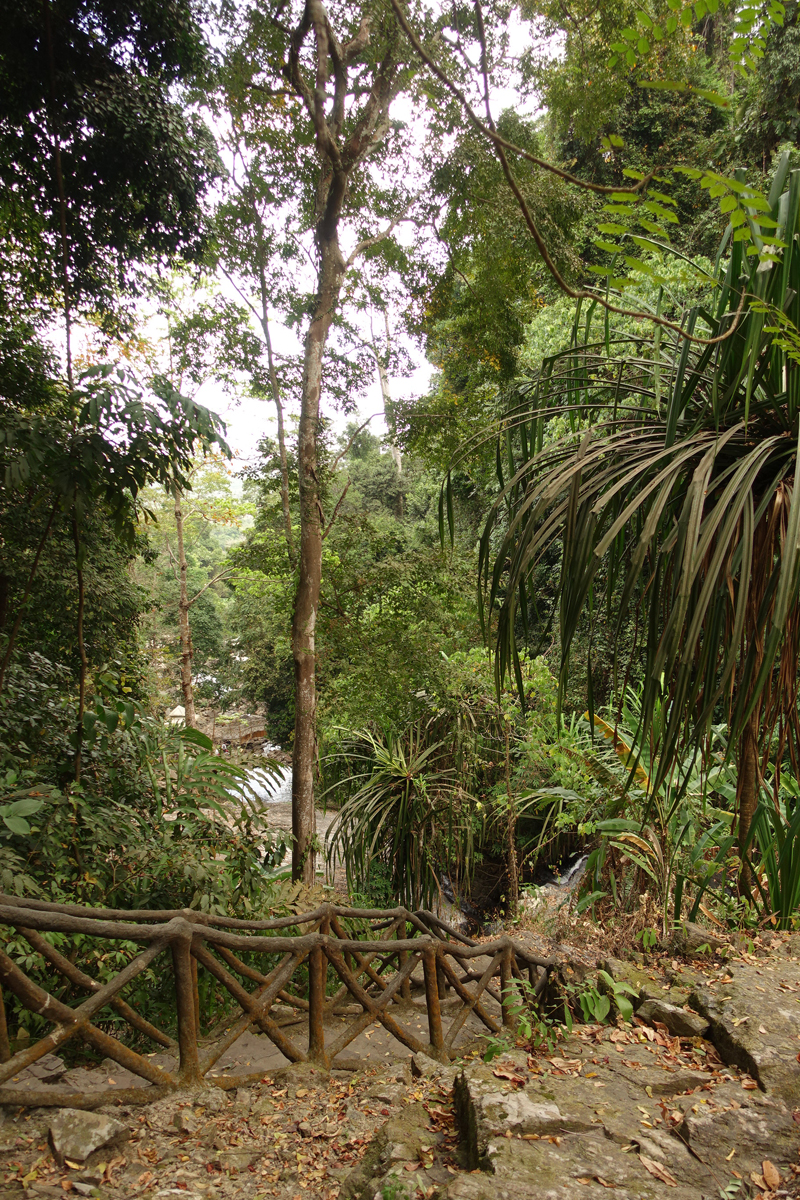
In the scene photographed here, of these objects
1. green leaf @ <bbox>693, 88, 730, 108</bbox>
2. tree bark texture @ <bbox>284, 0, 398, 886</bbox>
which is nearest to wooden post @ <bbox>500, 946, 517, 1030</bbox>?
green leaf @ <bbox>693, 88, 730, 108</bbox>

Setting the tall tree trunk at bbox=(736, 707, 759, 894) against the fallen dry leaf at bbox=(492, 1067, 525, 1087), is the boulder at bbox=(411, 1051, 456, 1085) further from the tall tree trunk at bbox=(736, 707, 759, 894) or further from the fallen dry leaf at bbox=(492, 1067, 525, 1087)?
the tall tree trunk at bbox=(736, 707, 759, 894)

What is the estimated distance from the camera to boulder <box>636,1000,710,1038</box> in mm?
1879

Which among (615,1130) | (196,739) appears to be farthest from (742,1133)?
(196,739)

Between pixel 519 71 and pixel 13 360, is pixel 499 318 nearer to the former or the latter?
pixel 519 71

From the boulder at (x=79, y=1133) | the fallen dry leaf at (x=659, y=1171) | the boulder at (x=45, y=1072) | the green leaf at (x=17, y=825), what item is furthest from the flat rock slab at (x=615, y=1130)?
the green leaf at (x=17, y=825)

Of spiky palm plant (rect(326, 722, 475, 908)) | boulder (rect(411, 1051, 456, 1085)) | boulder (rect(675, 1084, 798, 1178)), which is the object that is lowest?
spiky palm plant (rect(326, 722, 475, 908))

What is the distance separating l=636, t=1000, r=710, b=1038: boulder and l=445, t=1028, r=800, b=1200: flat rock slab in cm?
9

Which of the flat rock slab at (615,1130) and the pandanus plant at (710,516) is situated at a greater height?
the pandanus plant at (710,516)

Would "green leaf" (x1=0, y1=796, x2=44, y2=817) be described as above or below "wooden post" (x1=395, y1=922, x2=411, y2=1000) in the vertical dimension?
above

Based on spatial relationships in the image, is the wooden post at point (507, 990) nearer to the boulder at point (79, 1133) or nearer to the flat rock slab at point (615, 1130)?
the flat rock slab at point (615, 1130)

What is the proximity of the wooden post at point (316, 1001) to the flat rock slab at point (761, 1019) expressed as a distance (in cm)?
113

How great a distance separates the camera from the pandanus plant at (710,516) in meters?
1.42

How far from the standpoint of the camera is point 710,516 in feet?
4.82

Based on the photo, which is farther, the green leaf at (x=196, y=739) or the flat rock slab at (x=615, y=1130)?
the green leaf at (x=196, y=739)
